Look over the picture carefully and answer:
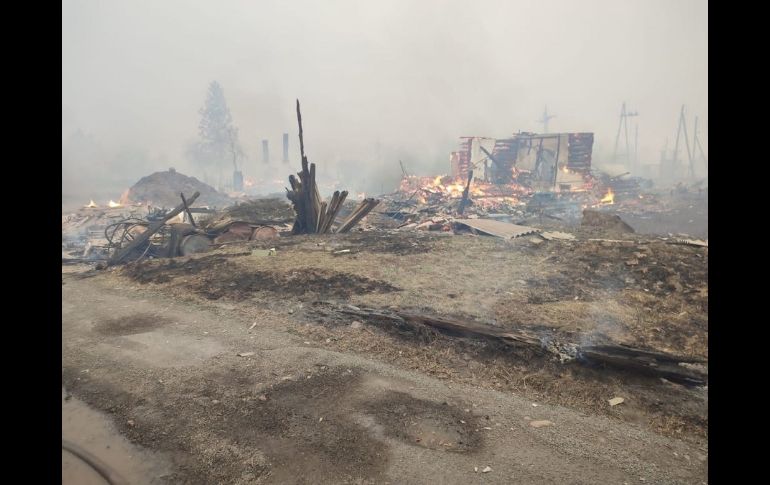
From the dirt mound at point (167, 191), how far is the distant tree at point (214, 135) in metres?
14.6

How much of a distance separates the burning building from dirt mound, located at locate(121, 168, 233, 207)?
2007cm

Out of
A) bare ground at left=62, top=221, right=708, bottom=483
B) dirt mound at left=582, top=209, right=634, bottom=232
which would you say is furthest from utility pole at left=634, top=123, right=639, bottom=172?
bare ground at left=62, top=221, right=708, bottom=483

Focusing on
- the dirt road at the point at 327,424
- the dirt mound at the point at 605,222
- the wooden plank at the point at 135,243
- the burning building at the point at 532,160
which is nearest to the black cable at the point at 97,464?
the dirt road at the point at 327,424

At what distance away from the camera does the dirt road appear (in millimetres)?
3221

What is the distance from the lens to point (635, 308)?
21.4 ft

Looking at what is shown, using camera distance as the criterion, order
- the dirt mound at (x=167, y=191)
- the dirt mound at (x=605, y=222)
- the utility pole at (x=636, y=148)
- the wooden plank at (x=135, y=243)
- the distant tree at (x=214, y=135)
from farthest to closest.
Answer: the utility pole at (x=636, y=148) < the distant tree at (x=214, y=135) < the dirt mound at (x=167, y=191) < the dirt mound at (x=605, y=222) < the wooden plank at (x=135, y=243)

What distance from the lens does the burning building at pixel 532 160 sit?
3231 centimetres

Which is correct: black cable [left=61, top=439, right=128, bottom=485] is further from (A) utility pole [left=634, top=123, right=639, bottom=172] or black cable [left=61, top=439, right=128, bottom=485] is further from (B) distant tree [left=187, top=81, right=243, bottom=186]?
(A) utility pole [left=634, top=123, right=639, bottom=172]

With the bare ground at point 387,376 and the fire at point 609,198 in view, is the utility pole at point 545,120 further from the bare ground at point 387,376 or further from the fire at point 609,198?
the bare ground at point 387,376

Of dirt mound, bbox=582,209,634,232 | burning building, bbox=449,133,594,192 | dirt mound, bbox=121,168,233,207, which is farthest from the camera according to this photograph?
burning building, bbox=449,133,594,192

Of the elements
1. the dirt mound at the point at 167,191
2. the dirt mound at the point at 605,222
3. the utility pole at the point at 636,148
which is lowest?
the dirt mound at the point at 605,222

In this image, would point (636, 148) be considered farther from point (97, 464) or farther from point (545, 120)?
point (97, 464)

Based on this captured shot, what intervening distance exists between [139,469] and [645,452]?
13.9 ft
